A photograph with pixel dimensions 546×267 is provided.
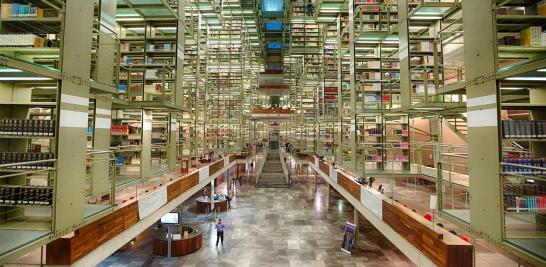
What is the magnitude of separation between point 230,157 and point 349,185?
8282 mm

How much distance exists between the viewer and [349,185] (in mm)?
7449

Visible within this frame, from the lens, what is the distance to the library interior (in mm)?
2934

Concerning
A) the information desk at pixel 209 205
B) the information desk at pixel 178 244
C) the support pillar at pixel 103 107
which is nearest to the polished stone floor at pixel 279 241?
the information desk at pixel 178 244

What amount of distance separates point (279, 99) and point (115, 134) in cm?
2485

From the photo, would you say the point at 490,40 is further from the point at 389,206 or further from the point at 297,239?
the point at 297,239

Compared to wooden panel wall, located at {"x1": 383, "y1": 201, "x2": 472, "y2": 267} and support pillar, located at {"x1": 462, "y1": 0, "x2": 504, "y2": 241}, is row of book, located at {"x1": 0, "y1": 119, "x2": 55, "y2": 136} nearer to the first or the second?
wooden panel wall, located at {"x1": 383, "y1": 201, "x2": 472, "y2": 267}

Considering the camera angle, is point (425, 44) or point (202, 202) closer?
point (425, 44)

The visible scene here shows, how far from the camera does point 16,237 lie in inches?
102

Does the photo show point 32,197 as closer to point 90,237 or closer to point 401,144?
point 90,237

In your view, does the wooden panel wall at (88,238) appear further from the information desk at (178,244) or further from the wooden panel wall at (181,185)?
the information desk at (178,244)

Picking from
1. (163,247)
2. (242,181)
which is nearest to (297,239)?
(163,247)

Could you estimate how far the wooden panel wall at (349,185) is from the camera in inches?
265

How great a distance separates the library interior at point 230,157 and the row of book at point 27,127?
1 cm

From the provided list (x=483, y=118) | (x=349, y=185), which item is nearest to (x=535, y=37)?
(x=483, y=118)
